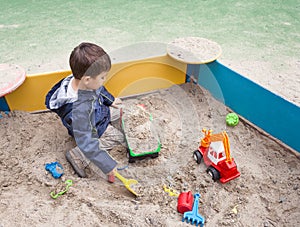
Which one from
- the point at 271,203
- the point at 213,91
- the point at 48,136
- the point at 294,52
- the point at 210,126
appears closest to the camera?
the point at 271,203

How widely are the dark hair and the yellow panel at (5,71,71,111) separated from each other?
39 centimetres

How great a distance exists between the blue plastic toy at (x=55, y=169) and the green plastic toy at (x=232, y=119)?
85 centimetres

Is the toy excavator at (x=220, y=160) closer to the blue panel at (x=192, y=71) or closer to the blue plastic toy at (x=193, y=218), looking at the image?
the blue plastic toy at (x=193, y=218)

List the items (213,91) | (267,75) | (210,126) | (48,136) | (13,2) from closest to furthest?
(48,136), (210,126), (213,91), (267,75), (13,2)

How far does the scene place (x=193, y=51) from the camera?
158cm

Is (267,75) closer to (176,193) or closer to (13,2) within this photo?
(176,193)

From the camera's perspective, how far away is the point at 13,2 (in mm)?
3027

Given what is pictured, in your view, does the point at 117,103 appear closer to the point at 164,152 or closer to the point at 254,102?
the point at 164,152

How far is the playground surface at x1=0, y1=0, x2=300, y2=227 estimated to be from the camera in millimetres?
1020

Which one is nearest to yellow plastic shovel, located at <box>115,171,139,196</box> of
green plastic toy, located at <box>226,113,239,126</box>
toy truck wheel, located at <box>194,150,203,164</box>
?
toy truck wheel, located at <box>194,150,203,164</box>

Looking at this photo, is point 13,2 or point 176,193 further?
point 13,2

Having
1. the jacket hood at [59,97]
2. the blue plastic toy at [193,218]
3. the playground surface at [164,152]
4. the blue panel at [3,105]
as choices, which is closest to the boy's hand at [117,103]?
the playground surface at [164,152]

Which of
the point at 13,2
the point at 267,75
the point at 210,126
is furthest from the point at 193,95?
the point at 13,2

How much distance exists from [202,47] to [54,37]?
1328 millimetres
